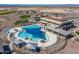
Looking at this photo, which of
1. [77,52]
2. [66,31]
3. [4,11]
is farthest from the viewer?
[4,11]

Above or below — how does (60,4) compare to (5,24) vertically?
above

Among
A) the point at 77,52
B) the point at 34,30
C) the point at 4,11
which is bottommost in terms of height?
the point at 77,52

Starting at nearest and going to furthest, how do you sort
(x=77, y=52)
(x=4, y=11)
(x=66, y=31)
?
(x=77, y=52)
(x=66, y=31)
(x=4, y=11)
